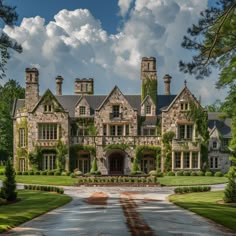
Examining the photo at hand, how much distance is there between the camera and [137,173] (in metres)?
49.4

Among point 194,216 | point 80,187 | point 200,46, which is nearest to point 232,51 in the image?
point 200,46

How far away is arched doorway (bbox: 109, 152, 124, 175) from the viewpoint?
180 feet

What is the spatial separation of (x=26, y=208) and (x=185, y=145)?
31732 mm

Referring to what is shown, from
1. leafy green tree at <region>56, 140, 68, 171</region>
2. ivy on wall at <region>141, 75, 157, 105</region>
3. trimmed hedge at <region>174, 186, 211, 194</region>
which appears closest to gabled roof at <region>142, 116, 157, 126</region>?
ivy on wall at <region>141, 75, 157, 105</region>

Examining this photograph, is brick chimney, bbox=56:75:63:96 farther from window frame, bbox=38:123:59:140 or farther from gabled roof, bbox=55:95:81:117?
window frame, bbox=38:123:59:140

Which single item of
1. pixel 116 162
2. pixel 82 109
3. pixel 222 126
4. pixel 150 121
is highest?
pixel 82 109

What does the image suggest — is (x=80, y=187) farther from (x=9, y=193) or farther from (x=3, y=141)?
(x=3, y=141)

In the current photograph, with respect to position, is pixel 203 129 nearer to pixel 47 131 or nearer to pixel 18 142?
pixel 47 131

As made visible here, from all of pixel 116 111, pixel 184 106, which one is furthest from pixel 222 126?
pixel 116 111

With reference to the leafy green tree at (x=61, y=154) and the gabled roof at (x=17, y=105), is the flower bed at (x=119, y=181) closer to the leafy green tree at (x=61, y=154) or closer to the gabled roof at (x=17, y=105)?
the leafy green tree at (x=61, y=154)

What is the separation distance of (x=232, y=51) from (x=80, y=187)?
2379 cm

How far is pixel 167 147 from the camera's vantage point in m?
53.2

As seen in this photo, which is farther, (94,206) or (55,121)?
(55,121)

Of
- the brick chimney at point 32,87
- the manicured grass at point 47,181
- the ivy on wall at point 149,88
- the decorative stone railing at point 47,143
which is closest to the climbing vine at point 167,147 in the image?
the ivy on wall at point 149,88
